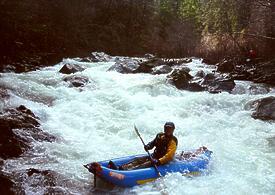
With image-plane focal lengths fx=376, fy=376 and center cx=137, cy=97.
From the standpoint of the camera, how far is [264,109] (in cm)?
1109

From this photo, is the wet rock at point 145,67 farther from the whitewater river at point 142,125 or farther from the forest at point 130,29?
the forest at point 130,29

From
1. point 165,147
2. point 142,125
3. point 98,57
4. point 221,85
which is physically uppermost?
A: point 165,147

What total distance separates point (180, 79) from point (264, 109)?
3975 mm

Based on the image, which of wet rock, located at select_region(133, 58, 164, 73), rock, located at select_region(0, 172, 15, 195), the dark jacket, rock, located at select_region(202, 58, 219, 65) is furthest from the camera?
rock, located at select_region(202, 58, 219, 65)

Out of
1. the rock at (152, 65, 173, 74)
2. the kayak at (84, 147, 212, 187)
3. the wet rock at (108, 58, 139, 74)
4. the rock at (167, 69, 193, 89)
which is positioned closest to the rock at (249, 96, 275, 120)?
the rock at (167, 69, 193, 89)

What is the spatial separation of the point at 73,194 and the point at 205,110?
20.9ft

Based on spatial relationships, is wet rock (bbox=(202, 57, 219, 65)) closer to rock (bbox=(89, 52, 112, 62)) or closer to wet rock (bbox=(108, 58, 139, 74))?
wet rock (bbox=(108, 58, 139, 74))

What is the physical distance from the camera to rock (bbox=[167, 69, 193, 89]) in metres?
14.1

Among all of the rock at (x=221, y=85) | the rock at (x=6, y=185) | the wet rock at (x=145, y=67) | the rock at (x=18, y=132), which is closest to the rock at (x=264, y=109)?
the rock at (x=221, y=85)

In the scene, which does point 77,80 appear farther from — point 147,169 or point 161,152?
point 147,169

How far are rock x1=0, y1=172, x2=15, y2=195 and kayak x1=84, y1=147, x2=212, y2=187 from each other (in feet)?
4.07

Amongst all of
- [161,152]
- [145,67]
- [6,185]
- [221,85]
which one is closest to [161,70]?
[145,67]

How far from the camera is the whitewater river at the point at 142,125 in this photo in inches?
278

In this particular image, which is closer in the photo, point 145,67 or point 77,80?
point 77,80
